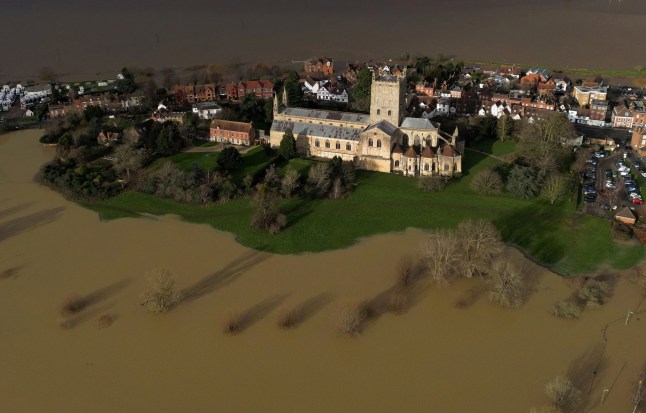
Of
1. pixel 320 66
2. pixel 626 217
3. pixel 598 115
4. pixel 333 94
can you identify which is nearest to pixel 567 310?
pixel 626 217

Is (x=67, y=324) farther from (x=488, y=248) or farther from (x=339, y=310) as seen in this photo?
(x=488, y=248)

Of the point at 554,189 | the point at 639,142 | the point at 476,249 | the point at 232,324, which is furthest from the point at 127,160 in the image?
the point at 639,142

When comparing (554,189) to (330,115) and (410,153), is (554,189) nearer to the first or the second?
(410,153)

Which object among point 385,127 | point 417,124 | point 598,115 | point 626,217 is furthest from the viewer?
point 598,115

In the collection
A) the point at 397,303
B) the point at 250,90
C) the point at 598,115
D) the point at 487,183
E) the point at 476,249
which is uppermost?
the point at 250,90

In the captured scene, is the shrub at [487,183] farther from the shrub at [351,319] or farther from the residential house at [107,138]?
the residential house at [107,138]

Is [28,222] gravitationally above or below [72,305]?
above

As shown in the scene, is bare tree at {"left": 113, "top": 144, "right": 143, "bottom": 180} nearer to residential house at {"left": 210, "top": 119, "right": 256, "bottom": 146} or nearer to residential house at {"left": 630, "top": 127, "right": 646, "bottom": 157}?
residential house at {"left": 210, "top": 119, "right": 256, "bottom": 146}

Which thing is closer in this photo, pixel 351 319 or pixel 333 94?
pixel 351 319

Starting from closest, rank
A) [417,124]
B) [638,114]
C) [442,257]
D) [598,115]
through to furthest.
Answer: [442,257], [417,124], [638,114], [598,115]
